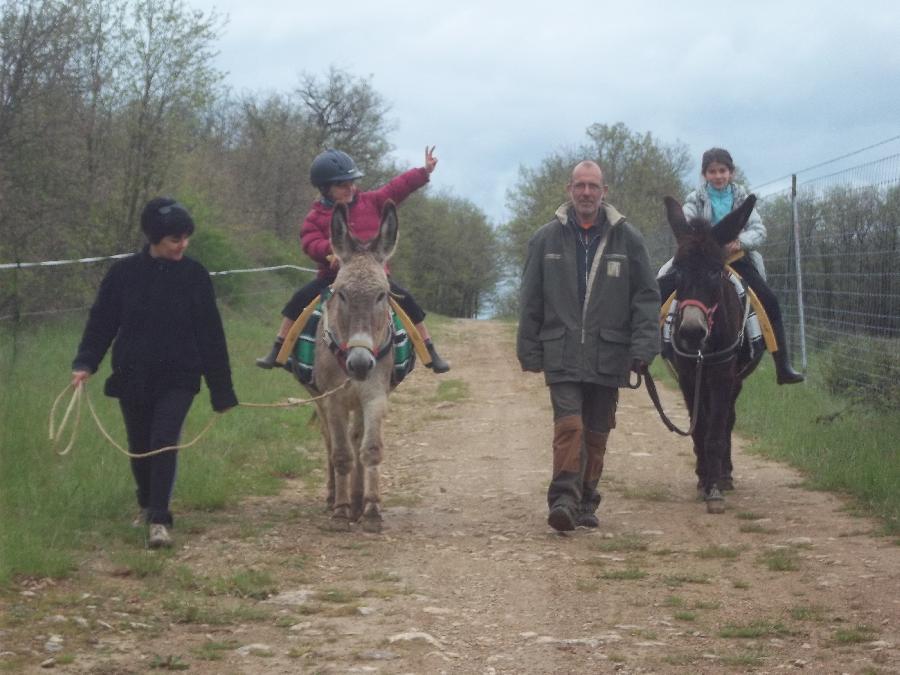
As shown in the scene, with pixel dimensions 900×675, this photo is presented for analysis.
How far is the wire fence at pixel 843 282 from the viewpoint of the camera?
11242mm

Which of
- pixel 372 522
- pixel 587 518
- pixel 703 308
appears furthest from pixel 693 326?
pixel 372 522

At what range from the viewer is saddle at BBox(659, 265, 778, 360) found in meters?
9.56

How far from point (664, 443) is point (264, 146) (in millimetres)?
26968

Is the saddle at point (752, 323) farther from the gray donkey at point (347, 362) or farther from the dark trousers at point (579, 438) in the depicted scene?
the gray donkey at point (347, 362)

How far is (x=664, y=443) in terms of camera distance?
1211cm

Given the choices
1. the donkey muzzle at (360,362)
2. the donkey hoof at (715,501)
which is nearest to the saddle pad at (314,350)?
the donkey muzzle at (360,362)

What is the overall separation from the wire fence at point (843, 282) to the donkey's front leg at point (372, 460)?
531 cm

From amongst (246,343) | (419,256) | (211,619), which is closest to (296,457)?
(211,619)

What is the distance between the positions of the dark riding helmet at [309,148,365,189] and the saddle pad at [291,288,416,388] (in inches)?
30.3

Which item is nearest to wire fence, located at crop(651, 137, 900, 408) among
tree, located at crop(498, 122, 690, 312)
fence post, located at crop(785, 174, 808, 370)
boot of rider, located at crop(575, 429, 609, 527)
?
fence post, located at crop(785, 174, 808, 370)

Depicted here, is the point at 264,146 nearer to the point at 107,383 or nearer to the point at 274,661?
the point at 107,383

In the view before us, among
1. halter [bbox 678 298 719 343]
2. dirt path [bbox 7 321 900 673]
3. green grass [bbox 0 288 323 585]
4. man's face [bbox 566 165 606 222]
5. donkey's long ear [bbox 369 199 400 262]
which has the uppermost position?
man's face [bbox 566 165 606 222]

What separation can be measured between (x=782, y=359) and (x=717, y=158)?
175 cm

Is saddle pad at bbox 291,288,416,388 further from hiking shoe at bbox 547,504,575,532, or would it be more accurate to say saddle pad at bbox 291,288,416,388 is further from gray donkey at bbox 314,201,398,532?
hiking shoe at bbox 547,504,575,532
